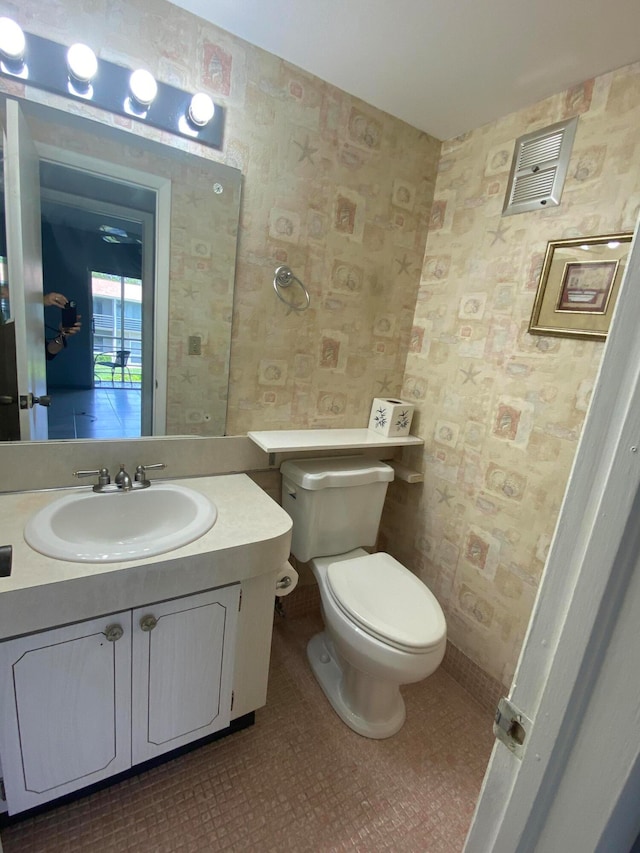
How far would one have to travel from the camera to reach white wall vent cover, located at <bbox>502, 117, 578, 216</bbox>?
4.21 ft

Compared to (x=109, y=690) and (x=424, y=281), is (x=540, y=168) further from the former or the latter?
(x=109, y=690)

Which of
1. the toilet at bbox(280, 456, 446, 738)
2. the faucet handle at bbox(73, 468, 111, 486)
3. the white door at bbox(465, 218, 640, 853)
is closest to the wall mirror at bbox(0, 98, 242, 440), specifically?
the faucet handle at bbox(73, 468, 111, 486)

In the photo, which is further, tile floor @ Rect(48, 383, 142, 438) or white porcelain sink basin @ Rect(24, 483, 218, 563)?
tile floor @ Rect(48, 383, 142, 438)

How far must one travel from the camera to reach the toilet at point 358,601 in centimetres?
126

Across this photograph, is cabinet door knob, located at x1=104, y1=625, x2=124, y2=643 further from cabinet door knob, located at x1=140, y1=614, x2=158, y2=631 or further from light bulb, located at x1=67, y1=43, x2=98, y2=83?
light bulb, located at x1=67, y1=43, x2=98, y2=83

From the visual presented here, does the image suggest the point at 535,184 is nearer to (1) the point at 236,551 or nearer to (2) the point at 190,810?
(1) the point at 236,551

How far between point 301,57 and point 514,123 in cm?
79

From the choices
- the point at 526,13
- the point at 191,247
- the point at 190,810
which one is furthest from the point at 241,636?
the point at 526,13

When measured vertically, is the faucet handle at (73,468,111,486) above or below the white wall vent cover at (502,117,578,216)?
below

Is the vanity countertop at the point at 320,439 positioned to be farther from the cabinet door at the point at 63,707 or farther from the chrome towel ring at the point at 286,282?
the cabinet door at the point at 63,707

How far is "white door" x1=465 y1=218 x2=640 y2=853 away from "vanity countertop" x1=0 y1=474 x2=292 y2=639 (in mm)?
779

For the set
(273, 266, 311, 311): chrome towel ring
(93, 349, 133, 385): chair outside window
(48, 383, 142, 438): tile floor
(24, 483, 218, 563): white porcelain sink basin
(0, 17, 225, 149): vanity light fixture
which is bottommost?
(24, 483, 218, 563): white porcelain sink basin

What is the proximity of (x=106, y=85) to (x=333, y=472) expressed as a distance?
1411mm

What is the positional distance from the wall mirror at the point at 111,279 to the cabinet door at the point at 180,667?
62 cm
